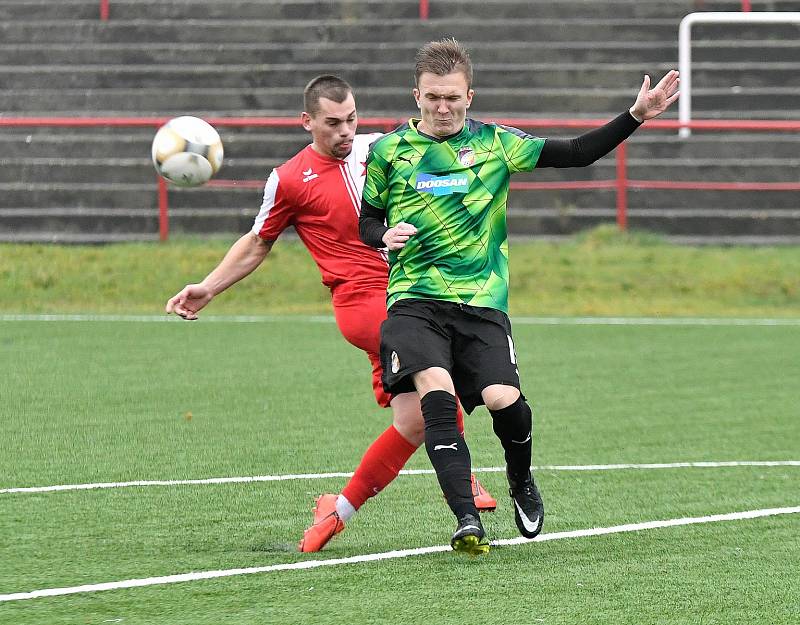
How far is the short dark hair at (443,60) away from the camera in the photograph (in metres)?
5.45

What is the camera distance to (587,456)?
Result: 7754mm

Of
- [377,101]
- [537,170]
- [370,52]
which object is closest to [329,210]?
[537,170]

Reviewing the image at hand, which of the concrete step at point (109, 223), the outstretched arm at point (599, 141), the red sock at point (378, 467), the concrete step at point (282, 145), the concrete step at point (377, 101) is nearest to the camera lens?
the outstretched arm at point (599, 141)

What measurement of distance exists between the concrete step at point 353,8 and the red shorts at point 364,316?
16.1 meters

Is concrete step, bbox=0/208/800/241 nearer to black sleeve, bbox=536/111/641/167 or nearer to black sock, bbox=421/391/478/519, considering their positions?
black sleeve, bbox=536/111/641/167

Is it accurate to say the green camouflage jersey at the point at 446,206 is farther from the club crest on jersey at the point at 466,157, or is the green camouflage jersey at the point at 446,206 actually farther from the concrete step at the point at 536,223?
the concrete step at the point at 536,223

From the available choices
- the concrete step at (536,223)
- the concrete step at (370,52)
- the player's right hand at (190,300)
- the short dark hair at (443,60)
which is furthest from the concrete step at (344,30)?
the short dark hair at (443,60)

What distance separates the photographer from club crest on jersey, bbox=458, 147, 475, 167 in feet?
18.3

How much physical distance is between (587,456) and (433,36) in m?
14.3

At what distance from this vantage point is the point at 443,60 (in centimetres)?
546

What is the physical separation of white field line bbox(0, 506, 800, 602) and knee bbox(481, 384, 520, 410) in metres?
0.57

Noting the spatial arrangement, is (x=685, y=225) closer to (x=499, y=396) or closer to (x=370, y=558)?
(x=499, y=396)

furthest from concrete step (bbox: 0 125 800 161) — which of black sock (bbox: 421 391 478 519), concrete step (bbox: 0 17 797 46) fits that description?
black sock (bbox: 421 391 478 519)

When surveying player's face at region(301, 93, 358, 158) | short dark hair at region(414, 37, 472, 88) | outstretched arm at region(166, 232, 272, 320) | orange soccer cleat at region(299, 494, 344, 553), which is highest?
short dark hair at region(414, 37, 472, 88)
